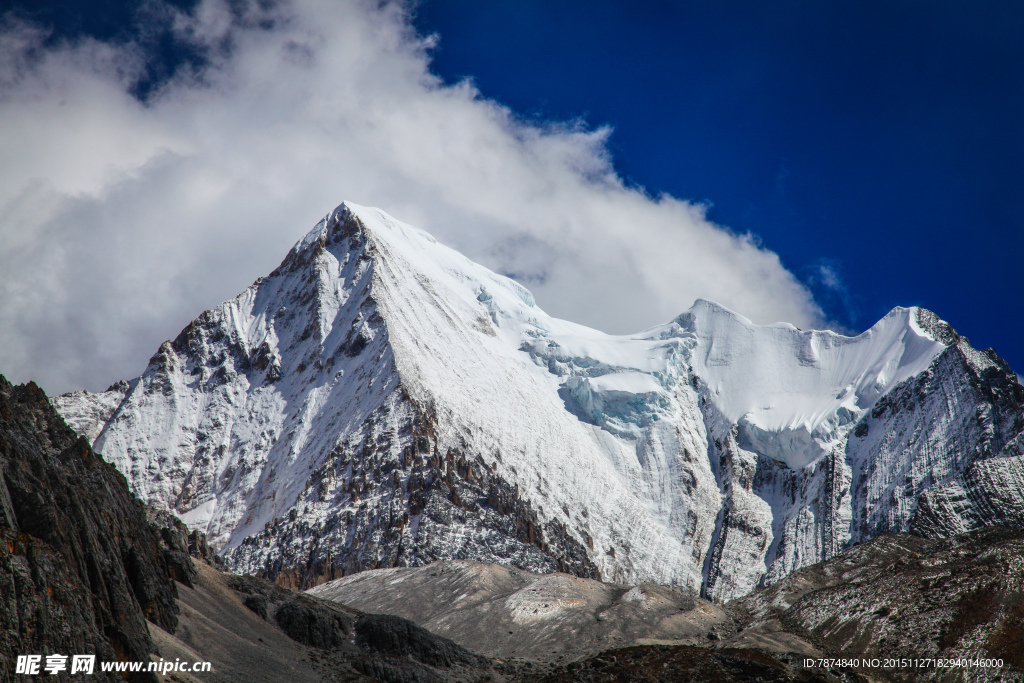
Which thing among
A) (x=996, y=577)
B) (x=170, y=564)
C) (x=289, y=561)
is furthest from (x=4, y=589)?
(x=289, y=561)

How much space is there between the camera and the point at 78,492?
52.3m

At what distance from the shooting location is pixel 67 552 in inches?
1735

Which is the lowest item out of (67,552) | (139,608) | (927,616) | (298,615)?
(139,608)

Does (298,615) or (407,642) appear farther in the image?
(407,642)

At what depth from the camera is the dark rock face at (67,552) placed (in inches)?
1433

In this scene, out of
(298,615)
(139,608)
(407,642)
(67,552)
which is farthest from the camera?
(407,642)

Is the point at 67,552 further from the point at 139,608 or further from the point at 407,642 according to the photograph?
the point at 407,642

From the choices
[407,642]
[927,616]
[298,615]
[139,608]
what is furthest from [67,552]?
[927,616]

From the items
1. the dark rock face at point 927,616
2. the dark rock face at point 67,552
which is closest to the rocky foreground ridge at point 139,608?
the dark rock face at point 67,552

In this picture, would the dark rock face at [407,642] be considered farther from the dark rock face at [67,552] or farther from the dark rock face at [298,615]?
the dark rock face at [67,552]

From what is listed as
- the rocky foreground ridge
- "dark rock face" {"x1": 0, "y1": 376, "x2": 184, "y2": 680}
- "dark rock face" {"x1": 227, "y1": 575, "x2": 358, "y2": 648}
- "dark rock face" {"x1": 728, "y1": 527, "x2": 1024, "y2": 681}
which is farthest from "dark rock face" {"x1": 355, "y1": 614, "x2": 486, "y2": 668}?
"dark rock face" {"x1": 728, "y1": 527, "x2": 1024, "y2": 681}

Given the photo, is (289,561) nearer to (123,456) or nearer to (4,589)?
(123,456)

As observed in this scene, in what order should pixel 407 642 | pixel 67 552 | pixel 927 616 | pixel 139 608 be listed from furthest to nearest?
pixel 927 616 < pixel 407 642 < pixel 139 608 < pixel 67 552

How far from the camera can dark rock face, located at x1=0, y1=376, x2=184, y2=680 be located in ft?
119
